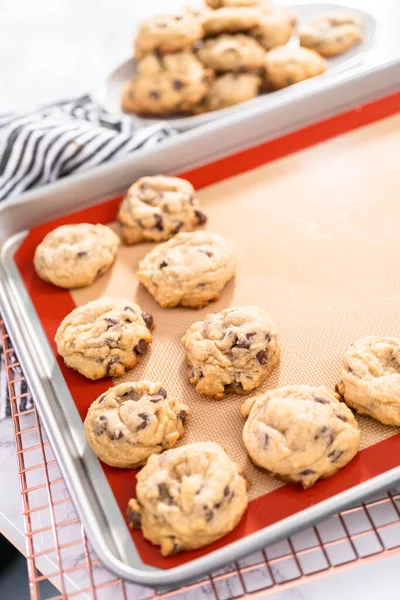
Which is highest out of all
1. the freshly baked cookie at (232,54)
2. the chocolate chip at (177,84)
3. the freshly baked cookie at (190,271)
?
the freshly baked cookie at (232,54)

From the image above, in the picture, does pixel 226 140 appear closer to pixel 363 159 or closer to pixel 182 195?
pixel 182 195

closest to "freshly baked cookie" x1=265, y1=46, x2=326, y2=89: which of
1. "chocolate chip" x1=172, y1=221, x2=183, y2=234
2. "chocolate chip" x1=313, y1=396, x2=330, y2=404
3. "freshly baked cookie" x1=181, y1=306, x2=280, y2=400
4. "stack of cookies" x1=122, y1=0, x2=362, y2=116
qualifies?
"stack of cookies" x1=122, y1=0, x2=362, y2=116

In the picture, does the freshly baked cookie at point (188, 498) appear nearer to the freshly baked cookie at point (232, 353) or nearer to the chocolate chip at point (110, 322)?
the freshly baked cookie at point (232, 353)

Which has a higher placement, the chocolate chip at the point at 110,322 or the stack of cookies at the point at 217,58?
the stack of cookies at the point at 217,58

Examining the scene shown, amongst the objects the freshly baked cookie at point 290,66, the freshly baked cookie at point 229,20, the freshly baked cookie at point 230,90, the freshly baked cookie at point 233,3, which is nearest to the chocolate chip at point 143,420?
the freshly baked cookie at point 230,90

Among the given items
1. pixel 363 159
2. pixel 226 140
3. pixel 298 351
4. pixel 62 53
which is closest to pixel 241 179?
pixel 226 140

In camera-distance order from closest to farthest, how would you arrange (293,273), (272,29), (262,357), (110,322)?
(262,357)
(110,322)
(293,273)
(272,29)

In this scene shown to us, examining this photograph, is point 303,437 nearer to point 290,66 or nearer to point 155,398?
point 155,398

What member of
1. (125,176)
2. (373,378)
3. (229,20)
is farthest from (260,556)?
(229,20)
